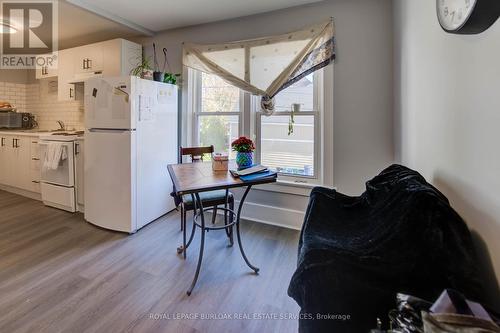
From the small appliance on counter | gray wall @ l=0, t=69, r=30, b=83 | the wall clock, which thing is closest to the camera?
the wall clock

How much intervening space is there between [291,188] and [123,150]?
1.82 meters

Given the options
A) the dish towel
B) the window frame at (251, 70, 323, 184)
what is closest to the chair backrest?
the window frame at (251, 70, 323, 184)

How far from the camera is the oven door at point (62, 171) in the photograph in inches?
125

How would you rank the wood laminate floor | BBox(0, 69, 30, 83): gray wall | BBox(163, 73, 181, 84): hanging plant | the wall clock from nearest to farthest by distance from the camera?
1. the wall clock
2. the wood laminate floor
3. BBox(163, 73, 181, 84): hanging plant
4. BBox(0, 69, 30, 83): gray wall

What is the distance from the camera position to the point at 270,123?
118 inches

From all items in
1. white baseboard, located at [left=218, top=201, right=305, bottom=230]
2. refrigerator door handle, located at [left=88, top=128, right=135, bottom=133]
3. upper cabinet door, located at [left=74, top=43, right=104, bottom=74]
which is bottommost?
white baseboard, located at [left=218, top=201, right=305, bottom=230]

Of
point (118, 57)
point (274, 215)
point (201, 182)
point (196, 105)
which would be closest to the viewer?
point (201, 182)

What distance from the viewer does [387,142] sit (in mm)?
2457

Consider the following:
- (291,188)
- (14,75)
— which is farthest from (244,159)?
(14,75)

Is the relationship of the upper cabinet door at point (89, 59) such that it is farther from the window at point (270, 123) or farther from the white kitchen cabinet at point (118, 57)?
the window at point (270, 123)

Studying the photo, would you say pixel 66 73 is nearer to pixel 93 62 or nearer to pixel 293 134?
pixel 93 62

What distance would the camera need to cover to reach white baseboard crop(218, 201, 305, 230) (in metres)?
2.86

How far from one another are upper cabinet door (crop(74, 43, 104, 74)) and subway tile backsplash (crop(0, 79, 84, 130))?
0.78 metres

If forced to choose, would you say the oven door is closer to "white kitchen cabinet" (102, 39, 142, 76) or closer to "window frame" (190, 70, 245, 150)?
"white kitchen cabinet" (102, 39, 142, 76)
